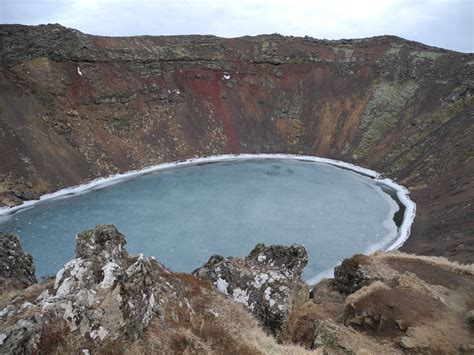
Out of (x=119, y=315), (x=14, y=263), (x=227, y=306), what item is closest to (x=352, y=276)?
(x=227, y=306)

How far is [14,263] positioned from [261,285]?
Result: 8.64 m

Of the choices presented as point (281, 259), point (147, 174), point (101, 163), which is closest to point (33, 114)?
point (101, 163)

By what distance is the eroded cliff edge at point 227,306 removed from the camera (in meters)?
7.11

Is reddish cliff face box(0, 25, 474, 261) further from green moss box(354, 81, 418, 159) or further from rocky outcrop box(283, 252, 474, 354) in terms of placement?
rocky outcrop box(283, 252, 474, 354)

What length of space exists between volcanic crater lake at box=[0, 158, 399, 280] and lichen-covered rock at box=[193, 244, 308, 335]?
1115 centimetres

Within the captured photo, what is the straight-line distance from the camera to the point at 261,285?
1178 centimetres

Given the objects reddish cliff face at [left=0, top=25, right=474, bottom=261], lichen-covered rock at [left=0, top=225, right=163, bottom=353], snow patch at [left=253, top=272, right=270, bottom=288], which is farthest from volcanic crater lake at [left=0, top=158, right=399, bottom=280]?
lichen-covered rock at [left=0, top=225, right=163, bottom=353]

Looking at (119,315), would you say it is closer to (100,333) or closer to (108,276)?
Answer: (100,333)

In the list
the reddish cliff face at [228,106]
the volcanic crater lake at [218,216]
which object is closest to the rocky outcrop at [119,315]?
the volcanic crater lake at [218,216]

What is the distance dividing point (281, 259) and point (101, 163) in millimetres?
32569

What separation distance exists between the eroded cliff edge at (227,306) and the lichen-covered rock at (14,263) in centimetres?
4

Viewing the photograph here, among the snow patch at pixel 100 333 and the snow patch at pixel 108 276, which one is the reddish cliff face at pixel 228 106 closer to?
the snow patch at pixel 108 276

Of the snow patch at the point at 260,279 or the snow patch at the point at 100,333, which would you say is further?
the snow patch at the point at 260,279

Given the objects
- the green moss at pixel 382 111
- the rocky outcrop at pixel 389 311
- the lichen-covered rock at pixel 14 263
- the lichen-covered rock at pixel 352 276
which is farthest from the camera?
the green moss at pixel 382 111
